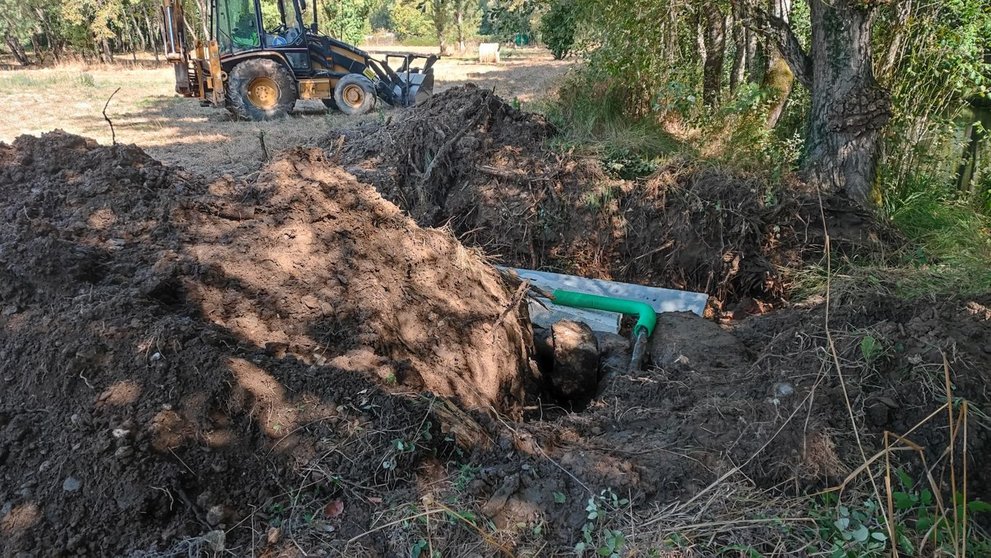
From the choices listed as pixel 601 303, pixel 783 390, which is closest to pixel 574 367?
pixel 601 303

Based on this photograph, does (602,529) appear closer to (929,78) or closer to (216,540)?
(216,540)

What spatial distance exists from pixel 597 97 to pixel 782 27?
201cm

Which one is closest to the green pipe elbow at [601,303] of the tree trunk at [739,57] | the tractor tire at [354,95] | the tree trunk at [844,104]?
the tree trunk at [844,104]

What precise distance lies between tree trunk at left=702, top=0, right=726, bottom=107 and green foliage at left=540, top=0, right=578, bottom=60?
4.77 feet

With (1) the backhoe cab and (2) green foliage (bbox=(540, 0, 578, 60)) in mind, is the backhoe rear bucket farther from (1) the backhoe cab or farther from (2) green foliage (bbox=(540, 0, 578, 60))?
(2) green foliage (bbox=(540, 0, 578, 60))

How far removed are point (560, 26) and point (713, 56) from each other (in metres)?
1.79

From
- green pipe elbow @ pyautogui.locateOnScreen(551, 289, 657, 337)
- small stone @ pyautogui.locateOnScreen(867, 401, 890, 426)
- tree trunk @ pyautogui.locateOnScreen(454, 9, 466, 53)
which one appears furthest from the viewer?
tree trunk @ pyautogui.locateOnScreen(454, 9, 466, 53)

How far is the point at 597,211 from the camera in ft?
18.1

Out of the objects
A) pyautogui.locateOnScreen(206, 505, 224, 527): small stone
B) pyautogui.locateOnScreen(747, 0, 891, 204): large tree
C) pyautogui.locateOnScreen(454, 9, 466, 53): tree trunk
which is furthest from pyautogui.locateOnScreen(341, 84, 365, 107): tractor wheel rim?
pyautogui.locateOnScreen(454, 9, 466, 53): tree trunk

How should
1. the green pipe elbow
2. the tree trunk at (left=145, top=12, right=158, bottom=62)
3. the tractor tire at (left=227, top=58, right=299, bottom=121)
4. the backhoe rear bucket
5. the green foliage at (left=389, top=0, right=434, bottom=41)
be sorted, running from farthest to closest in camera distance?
the green foliage at (left=389, top=0, right=434, bottom=41), the tree trunk at (left=145, top=12, right=158, bottom=62), the backhoe rear bucket, the tractor tire at (left=227, top=58, right=299, bottom=121), the green pipe elbow

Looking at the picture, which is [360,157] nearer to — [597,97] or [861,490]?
[597,97]

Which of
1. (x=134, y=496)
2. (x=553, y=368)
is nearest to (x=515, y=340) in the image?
(x=553, y=368)

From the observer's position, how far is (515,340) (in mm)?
3688

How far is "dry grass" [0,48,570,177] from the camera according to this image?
8.60m
